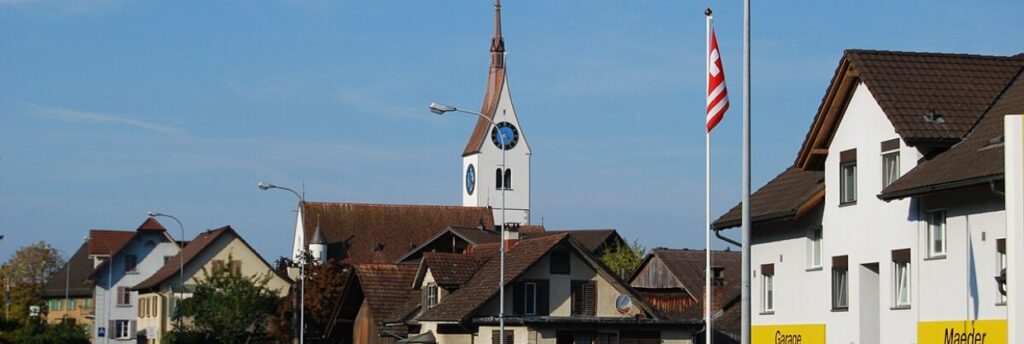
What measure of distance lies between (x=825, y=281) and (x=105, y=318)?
9166cm

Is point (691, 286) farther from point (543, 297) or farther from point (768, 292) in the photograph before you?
point (768, 292)

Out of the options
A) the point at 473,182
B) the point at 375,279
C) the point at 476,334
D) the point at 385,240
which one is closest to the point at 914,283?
the point at 476,334

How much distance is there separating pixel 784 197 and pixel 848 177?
12.1 ft

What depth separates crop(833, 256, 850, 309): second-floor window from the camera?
3712 cm

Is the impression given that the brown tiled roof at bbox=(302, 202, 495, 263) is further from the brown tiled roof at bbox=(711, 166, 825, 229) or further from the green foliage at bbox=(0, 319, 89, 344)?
the brown tiled roof at bbox=(711, 166, 825, 229)

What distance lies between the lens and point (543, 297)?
184 ft

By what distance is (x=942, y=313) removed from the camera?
1286 inches

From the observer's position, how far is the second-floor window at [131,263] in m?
123

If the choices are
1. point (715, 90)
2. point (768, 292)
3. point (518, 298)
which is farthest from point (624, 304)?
point (715, 90)

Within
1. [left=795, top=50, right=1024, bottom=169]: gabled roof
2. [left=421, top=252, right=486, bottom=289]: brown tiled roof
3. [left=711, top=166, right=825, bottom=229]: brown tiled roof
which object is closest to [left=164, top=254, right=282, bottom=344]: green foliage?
[left=421, top=252, right=486, bottom=289]: brown tiled roof

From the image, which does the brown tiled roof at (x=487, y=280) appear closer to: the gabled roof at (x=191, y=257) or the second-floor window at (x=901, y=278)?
the second-floor window at (x=901, y=278)

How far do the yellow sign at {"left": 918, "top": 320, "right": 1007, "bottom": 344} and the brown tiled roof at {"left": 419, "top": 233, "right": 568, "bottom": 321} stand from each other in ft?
74.9

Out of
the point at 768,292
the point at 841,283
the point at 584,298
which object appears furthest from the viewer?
the point at 584,298

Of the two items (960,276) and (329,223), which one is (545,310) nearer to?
(960,276)
